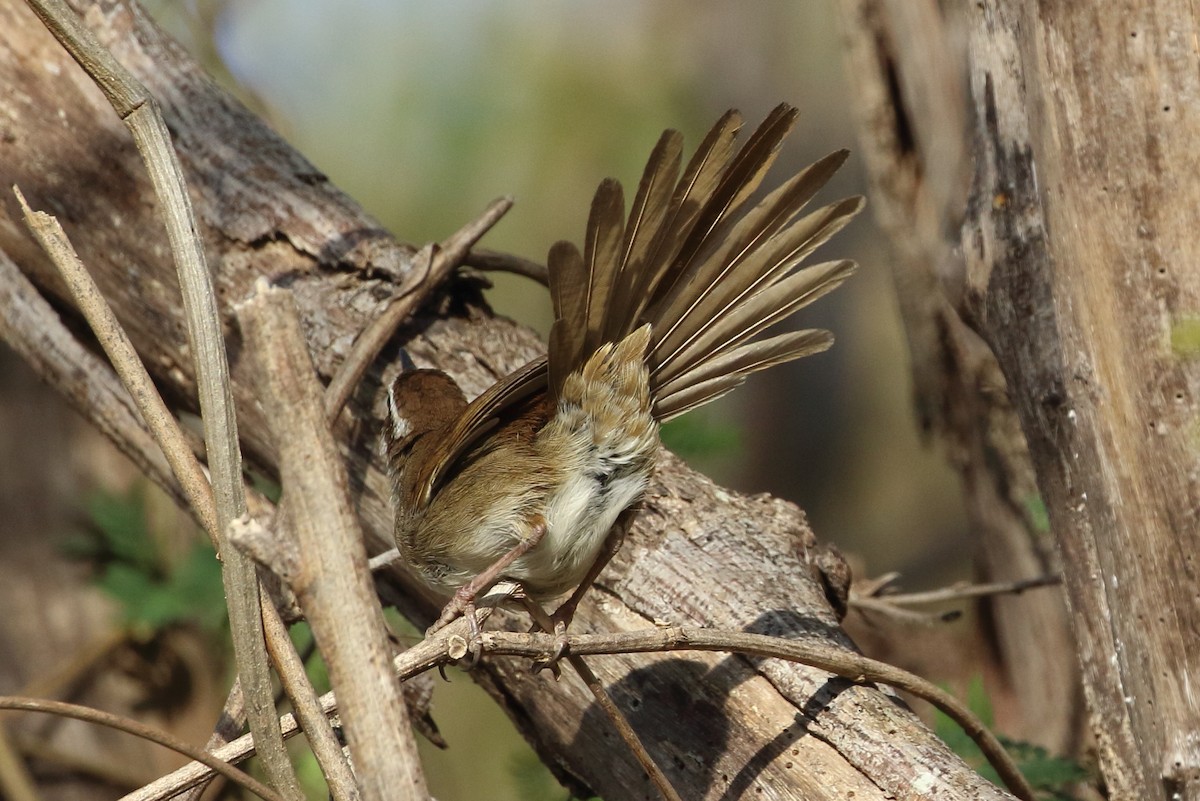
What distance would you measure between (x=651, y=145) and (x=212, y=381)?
8.28 m

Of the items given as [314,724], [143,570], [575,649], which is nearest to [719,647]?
[575,649]

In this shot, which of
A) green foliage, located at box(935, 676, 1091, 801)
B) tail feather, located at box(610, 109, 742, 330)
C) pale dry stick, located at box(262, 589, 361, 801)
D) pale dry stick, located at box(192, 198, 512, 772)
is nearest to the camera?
pale dry stick, located at box(262, 589, 361, 801)

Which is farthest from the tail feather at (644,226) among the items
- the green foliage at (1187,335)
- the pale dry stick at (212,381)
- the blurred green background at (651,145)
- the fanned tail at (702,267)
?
the blurred green background at (651,145)

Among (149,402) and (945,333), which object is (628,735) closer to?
(149,402)

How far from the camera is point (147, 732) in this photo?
1.76 m

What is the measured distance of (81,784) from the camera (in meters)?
4.39

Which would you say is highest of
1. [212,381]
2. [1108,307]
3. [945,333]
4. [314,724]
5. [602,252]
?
[945,333]

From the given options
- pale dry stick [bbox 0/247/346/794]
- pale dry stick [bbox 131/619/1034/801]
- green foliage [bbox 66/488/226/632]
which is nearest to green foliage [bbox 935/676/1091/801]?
pale dry stick [bbox 131/619/1034/801]

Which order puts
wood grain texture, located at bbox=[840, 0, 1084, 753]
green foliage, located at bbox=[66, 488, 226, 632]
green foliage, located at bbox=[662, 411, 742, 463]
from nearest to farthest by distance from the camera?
1. green foliage, located at bbox=[662, 411, 742, 463]
2. green foliage, located at bbox=[66, 488, 226, 632]
3. wood grain texture, located at bbox=[840, 0, 1084, 753]

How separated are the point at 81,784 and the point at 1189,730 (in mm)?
3967

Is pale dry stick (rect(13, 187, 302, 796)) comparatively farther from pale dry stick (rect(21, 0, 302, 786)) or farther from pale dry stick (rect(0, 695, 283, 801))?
pale dry stick (rect(0, 695, 283, 801))

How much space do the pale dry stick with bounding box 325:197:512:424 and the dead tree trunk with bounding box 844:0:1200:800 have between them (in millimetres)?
1163

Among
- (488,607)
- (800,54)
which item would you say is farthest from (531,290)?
(488,607)

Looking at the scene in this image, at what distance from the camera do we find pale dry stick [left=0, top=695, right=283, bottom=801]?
66.6 inches
